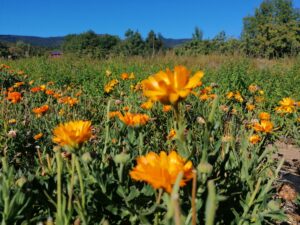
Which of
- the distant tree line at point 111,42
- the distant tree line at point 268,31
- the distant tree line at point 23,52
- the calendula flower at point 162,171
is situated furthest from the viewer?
the distant tree line at point 111,42

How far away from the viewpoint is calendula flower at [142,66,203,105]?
96 centimetres

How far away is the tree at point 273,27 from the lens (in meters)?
32.2

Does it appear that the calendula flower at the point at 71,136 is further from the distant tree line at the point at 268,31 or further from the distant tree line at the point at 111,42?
the distant tree line at the point at 111,42

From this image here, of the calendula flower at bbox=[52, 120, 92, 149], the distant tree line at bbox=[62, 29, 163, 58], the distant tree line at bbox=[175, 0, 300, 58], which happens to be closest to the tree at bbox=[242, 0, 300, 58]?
the distant tree line at bbox=[175, 0, 300, 58]

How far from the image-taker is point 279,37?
32719 millimetres

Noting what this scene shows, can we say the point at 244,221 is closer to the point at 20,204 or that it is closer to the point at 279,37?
the point at 20,204

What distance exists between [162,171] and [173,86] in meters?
0.24

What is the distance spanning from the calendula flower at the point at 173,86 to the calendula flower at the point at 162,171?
0.16 m

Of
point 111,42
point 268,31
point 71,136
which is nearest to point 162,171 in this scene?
point 71,136

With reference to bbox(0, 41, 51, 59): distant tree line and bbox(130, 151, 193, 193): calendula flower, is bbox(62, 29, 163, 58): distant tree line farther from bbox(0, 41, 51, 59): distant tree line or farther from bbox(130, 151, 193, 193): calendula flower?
bbox(130, 151, 193, 193): calendula flower

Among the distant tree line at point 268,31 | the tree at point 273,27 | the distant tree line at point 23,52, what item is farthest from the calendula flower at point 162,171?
the tree at point 273,27

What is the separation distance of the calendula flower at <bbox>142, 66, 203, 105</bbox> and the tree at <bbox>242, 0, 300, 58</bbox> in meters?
29.8

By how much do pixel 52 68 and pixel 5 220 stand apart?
369 inches

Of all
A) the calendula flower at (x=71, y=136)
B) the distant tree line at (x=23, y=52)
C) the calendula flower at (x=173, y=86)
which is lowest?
the calendula flower at (x=71, y=136)
